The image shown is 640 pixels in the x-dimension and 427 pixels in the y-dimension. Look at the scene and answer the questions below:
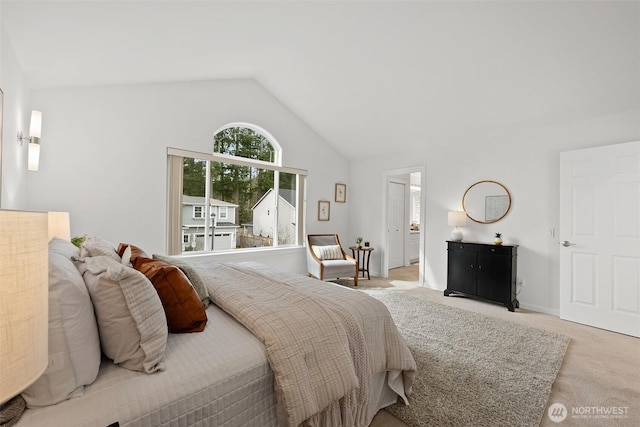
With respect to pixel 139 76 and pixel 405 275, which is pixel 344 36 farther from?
pixel 405 275

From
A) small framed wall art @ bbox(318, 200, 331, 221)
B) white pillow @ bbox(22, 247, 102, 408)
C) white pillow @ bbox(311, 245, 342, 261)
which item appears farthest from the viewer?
small framed wall art @ bbox(318, 200, 331, 221)

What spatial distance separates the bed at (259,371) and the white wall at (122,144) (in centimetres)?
212

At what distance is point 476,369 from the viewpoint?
7.28ft

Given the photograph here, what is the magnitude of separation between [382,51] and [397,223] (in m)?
4.19

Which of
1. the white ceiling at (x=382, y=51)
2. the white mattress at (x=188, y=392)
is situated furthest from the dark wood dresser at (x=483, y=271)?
the white mattress at (x=188, y=392)

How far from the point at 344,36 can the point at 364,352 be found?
3.15 metres

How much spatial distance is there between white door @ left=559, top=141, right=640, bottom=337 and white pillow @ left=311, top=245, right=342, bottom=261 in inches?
120

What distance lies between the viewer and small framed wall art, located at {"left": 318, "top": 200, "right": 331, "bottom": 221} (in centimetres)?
565

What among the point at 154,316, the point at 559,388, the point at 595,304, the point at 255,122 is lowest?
the point at 559,388

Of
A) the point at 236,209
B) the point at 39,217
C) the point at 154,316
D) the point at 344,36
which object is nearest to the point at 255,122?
the point at 236,209

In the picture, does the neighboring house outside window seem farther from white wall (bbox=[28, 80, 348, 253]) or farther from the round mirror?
the round mirror

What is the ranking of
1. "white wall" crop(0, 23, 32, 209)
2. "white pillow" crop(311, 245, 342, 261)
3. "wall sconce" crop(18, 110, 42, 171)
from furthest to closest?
"white pillow" crop(311, 245, 342, 261), "wall sconce" crop(18, 110, 42, 171), "white wall" crop(0, 23, 32, 209)

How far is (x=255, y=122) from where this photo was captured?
4.78 m

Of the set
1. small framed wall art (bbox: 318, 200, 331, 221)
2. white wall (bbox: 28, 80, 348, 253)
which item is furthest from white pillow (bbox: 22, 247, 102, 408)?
small framed wall art (bbox: 318, 200, 331, 221)
